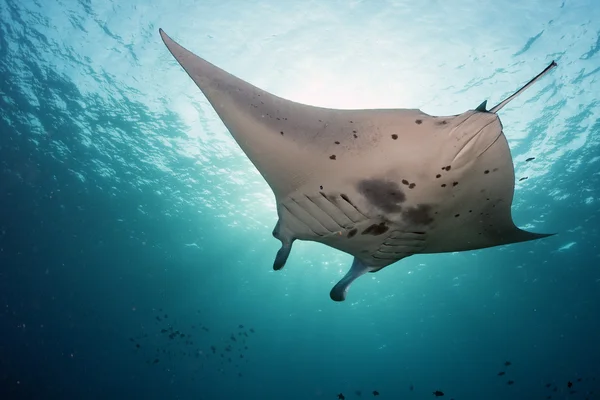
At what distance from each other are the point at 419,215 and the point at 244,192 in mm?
13108

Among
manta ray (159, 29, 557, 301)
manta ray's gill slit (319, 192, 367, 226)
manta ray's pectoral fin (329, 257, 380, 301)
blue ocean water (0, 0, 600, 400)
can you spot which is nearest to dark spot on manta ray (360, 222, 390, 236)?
manta ray (159, 29, 557, 301)

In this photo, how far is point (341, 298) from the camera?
12.3 feet

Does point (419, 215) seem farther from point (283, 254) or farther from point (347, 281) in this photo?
point (283, 254)

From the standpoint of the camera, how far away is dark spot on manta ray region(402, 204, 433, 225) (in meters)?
2.85

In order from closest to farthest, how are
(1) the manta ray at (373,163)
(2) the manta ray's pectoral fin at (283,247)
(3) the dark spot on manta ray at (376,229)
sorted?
1. (1) the manta ray at (373,163)
2. (3) the dark spot on manta ray at (376,229)
3. (2) the manta ray's pectoral fin at (283,247)

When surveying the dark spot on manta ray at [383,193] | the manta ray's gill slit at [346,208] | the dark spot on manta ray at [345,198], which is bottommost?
the manta ray's gill slit at [346,208]

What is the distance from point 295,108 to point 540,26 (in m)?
7.99

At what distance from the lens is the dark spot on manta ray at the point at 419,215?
2.85m

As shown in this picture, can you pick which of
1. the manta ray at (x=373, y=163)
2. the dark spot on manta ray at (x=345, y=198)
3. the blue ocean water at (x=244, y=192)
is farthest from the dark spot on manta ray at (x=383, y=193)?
the blue ocean water at (x=244, y=192)

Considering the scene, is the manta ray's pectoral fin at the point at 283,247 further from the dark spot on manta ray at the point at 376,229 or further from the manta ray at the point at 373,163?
the dark spot on manta ray at the point at 376,229

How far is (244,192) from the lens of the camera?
15.5m

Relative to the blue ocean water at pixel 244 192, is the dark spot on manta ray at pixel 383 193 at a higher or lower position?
lower

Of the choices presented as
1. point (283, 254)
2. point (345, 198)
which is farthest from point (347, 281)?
point (345, 198)

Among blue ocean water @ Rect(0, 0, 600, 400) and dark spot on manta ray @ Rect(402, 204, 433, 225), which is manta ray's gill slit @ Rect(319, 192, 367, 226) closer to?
dark spot on manta ray @ Rect(402, 204, 433, 225)
